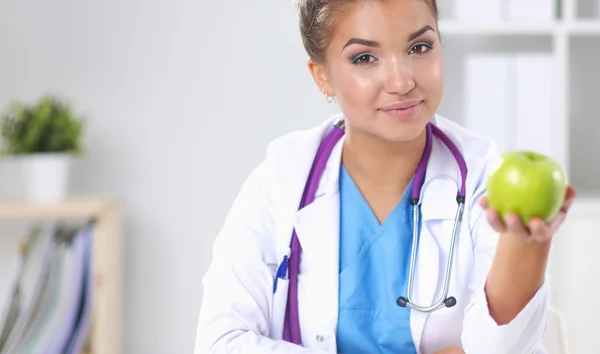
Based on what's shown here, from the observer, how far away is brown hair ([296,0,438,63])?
4.65 ft

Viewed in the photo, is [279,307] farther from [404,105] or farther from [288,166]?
[404,105]

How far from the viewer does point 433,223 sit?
4.85 feet

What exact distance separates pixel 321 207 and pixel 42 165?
138cm

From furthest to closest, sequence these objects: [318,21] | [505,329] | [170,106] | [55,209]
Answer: [170,106] < [55,209] < [318,21] < [505,329]

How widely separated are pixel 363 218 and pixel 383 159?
0.37 ft

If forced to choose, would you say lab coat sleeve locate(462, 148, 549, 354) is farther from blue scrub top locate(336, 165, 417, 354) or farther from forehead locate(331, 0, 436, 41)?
forehead locate(331, 0, 436, 41)

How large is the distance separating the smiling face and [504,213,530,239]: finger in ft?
1.11

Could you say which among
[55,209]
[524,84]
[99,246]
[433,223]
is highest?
[524,84]

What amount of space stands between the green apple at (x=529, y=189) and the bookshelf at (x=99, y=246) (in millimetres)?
1739

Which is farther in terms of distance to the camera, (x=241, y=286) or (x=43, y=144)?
(x=43, y=144)

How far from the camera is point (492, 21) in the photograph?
2643 millimetres

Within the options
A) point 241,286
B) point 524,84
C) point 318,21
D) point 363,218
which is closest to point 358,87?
point 318,21

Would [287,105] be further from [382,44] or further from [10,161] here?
[382,44]

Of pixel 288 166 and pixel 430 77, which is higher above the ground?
pixel 430 77
